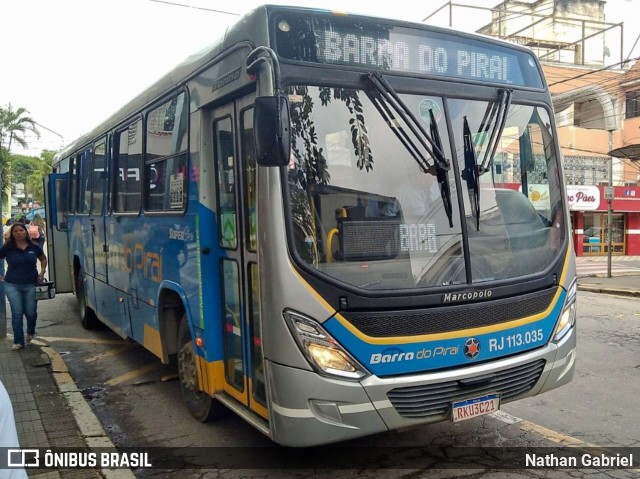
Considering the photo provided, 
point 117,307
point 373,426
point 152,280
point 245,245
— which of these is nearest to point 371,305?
point 373,426

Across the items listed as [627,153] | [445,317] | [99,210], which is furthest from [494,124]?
[627,153]

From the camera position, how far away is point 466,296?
12.1ft

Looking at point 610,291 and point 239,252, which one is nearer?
point 239,252

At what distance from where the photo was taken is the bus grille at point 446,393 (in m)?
3.50

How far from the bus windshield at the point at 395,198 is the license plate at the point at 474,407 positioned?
78 centimetres

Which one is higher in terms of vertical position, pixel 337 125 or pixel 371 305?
pixel 337 125

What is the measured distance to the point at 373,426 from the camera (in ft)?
11.3

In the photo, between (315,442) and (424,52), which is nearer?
(315,442)

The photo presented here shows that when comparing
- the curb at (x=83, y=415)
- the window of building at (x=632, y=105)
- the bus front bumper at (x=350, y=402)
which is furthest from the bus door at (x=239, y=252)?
the window of building at (x=632, y=105)

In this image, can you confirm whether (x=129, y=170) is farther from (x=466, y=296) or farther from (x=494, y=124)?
(x=466, y=296)

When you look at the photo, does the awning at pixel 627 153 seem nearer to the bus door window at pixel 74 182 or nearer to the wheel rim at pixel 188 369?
the bus door window at pixel 74 182

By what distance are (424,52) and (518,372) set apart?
2.30 m

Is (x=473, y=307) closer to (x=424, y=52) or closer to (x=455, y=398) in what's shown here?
(x=455, y=398)

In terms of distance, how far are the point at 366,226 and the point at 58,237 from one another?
9156 millimetres
